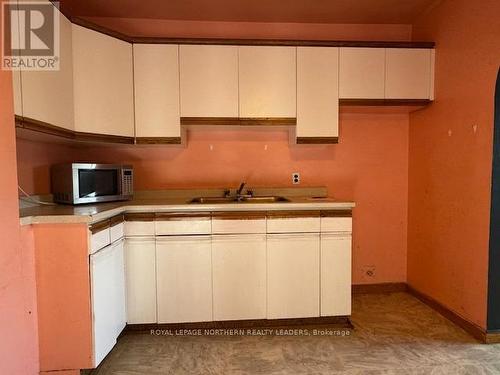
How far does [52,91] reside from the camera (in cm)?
176

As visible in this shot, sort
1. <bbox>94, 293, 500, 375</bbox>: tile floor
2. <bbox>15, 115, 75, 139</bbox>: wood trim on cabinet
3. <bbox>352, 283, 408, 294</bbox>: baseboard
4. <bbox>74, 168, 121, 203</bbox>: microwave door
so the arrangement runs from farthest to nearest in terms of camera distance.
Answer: <bbox>352, 283, 408, 294</bbox>: baseboard, <bbox>74, 168, 121, 203</bbox>: microwave door, <bbox>94, 293, 500, 375</bbox>: tile floor, <bbox>15, 115, 75, 139</bbox>: wood trim on cabinet

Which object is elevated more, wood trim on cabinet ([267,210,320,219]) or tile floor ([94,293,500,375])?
wood trim on cabinet ([267,210,320,219])

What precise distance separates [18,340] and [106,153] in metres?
1.57

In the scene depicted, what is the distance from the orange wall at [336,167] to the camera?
107 inches

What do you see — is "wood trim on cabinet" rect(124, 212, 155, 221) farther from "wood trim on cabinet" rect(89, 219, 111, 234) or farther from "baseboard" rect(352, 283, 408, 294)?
"baseboard" rect(352, 283, 408, 294)

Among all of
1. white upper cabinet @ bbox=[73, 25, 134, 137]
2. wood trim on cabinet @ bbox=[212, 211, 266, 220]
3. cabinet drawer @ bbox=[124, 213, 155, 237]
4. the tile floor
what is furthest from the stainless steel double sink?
the tile floor

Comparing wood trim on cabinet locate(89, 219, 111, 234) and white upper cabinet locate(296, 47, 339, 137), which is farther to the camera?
white upper cabinet locate(296, 47, 339, 137)

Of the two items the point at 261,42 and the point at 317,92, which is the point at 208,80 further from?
the point at 317,92

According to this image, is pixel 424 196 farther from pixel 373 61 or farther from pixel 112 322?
pixel 112 322

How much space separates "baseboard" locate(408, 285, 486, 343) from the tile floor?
0.14 ft

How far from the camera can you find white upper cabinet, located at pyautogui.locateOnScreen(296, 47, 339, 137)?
2387 mm

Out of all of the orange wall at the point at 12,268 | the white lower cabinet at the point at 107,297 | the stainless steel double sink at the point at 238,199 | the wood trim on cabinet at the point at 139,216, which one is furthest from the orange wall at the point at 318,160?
the orange wall at the point at 12,268

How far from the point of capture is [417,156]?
9.04 feet

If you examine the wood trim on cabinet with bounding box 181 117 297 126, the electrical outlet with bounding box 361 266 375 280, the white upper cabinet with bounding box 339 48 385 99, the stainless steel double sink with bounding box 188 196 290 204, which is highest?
the white upper cabinet with bounding box 339 48 385 99
